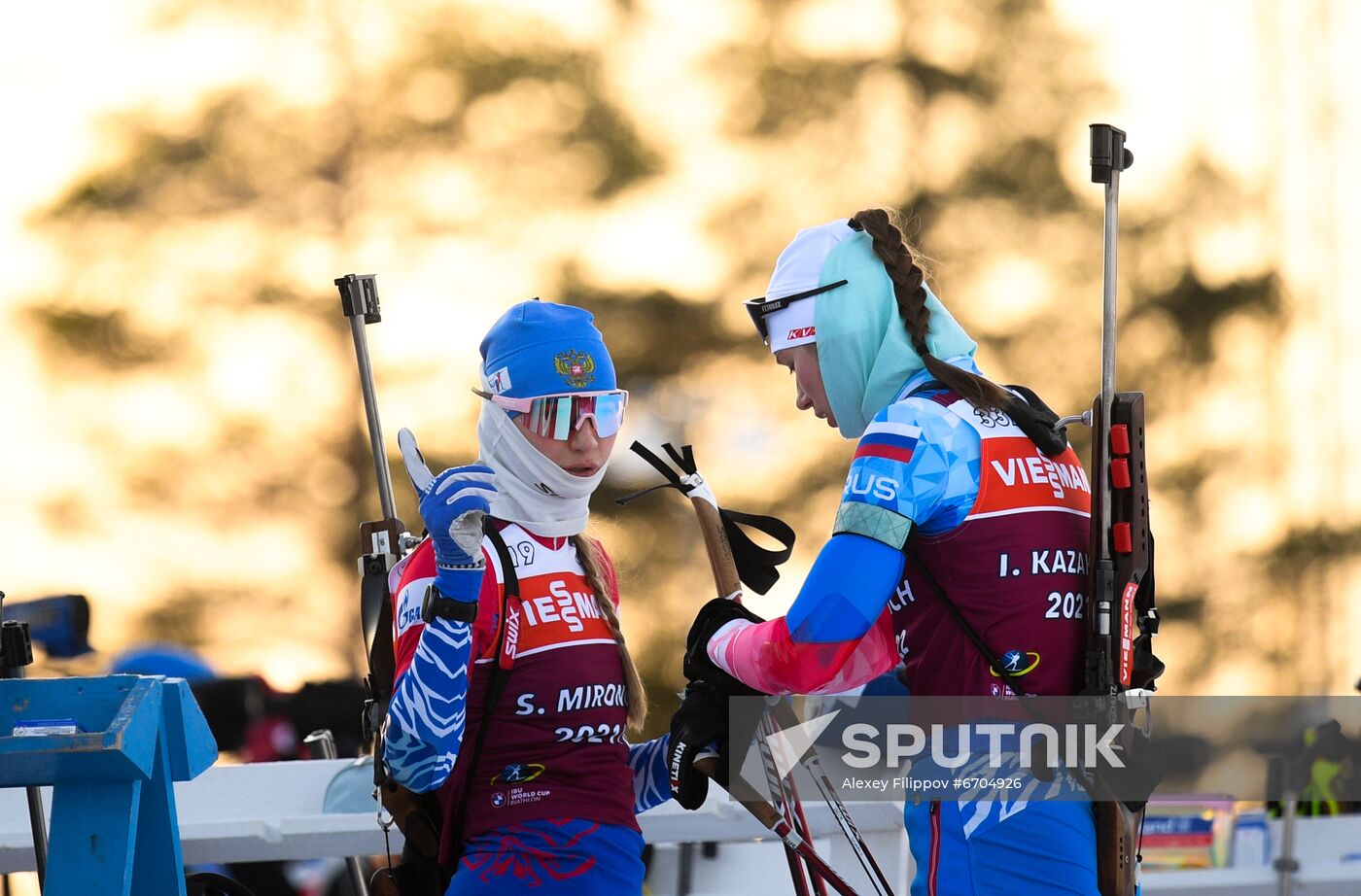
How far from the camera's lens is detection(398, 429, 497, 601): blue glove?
2648 millimetres

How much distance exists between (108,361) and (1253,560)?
6694 millimetres

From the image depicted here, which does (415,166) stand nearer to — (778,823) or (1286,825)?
(1286,825)

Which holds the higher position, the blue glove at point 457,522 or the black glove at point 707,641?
the blue glove at point 457,522

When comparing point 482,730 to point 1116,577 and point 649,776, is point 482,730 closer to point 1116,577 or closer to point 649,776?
point 649,776

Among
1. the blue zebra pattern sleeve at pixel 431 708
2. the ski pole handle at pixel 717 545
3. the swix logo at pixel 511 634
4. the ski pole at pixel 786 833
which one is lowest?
the ski pole at pixel 786 833

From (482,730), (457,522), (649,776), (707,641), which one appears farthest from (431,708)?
(649,776)

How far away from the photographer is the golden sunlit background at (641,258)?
8531mm

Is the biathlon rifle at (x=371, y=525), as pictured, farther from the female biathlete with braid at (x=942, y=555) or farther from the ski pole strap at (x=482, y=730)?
the female biathlete with braid at (x=942, y=555)

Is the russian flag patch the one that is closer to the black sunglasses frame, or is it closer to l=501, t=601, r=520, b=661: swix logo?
the black sunglasses frame

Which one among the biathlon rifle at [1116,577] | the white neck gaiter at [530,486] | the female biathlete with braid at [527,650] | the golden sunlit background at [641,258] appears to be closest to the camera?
the biathlon rifle at [1116,577]

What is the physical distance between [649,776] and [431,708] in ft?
1.94

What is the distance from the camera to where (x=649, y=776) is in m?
3.15

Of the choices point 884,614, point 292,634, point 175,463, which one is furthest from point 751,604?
point 884,614

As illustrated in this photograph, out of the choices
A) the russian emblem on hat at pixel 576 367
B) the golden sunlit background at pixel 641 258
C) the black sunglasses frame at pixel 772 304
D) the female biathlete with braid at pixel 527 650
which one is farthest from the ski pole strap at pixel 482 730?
the golden sunlit background at pixel 641 258
